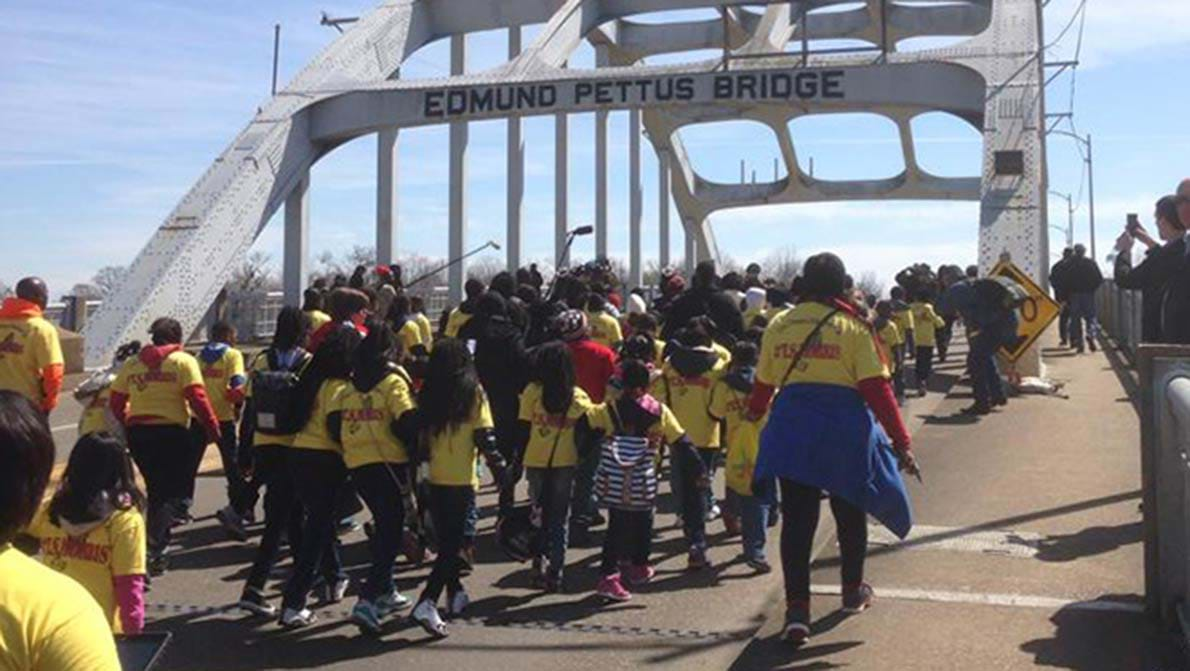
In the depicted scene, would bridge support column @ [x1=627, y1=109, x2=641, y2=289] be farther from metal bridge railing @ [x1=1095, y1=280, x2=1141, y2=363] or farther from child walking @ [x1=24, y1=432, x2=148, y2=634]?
child walking @ [x1=24, y1=432, x2=148, y2=634]

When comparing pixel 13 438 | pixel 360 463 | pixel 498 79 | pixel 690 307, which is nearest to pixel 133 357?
pixel 360 463

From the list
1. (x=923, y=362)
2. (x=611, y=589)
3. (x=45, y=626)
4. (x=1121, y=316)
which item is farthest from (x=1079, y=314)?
(x=45, y=626)

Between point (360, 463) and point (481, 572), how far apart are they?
1.57 metres

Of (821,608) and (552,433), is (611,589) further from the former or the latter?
(821,608)

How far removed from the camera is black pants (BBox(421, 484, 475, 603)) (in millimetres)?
6355

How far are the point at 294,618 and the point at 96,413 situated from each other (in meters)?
2.41

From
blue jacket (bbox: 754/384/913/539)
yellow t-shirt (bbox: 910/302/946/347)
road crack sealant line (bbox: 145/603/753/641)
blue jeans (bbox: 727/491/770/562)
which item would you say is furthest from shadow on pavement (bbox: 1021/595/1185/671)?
yellow t-shirt (bbox: 910/302/946/347)

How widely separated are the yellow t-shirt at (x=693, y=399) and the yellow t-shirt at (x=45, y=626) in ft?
20.7

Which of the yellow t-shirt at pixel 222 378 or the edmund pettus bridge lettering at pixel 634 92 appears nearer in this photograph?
the yellow t-shirt at pixel 222 378

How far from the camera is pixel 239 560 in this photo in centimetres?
807

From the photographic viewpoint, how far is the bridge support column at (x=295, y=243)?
77.7 feet

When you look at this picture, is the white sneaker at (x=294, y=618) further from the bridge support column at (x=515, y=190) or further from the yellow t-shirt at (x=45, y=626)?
the bridge support column at (x=515, y=190)

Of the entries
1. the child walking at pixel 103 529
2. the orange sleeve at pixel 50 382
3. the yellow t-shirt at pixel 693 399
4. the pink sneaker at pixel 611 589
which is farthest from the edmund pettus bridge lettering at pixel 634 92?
the child walking at pixel 103 529

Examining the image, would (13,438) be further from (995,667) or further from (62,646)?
(995,667)
